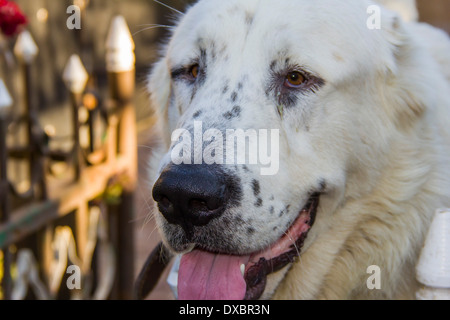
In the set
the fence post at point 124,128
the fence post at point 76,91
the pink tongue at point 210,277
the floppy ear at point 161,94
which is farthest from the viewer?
the fence post at point 124,128

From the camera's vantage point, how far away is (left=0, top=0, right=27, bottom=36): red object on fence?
349 centimetres

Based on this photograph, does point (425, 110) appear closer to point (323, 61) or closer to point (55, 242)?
point (323, 61)

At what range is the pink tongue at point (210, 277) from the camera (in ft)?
7.83

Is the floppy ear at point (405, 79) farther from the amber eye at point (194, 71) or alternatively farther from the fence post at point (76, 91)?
the fence post at point (76, 91)

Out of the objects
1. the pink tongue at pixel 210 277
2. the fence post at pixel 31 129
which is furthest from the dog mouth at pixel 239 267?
the fence post at pixel 31 129

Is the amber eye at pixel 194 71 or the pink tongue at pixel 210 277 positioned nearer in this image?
the pink tongue at pixel 210 277

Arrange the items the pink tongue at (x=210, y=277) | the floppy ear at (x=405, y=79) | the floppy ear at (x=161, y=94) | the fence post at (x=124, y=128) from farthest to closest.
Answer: the fence post at (x=124, y=128) → the floppy ear at (x=161, y=94) → the floppy ear at (x=405, y=79) → the pink tongue at (x=210, y=277)

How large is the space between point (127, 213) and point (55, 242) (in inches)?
25.3

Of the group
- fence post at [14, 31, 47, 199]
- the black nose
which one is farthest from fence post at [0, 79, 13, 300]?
the black nose

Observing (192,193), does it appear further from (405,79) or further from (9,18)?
(9,18)

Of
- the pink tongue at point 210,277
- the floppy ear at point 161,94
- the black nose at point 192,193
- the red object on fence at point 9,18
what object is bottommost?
the pink tongue at point 210,277

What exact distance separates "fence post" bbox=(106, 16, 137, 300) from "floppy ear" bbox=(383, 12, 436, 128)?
96.0 inches
